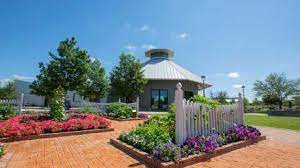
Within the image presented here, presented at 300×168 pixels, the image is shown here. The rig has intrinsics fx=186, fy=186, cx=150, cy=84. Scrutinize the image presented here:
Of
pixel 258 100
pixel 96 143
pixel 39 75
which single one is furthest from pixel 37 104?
pixel 258 100

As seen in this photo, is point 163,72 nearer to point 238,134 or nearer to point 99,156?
point 238,134

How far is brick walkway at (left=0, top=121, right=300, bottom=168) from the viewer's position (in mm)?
3750

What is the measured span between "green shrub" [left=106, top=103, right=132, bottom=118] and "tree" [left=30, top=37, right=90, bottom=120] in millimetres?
5893

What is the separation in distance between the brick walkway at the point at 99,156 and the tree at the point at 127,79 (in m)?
13.7

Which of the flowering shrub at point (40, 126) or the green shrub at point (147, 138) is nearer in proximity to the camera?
the green shrub at point (147, 138)

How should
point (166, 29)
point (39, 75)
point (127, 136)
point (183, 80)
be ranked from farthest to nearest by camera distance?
point (183, 80)
point (39, 75)
point (166, 29)
point (127, 136)

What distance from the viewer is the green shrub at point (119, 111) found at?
40.5 ft

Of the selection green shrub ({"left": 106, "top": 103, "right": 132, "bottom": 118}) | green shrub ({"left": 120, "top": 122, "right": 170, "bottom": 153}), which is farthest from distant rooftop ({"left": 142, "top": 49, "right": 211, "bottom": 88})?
green shrub ({"left": 120, "top": 122, "right": 170, "bottom": 153})

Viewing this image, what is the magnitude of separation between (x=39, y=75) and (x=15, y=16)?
9.05m

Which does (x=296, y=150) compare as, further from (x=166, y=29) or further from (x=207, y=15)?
(x=166, y=29)

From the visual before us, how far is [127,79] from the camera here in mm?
19375

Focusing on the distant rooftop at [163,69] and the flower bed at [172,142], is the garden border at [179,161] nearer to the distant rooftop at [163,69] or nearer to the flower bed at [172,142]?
the flower bed at [172,142]

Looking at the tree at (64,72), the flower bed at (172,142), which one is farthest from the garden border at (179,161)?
the tree at (64,72)

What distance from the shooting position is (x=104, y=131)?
767cm
